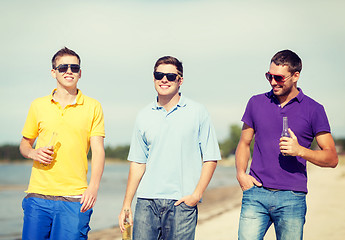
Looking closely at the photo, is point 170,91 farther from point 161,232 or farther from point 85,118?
point 161,232

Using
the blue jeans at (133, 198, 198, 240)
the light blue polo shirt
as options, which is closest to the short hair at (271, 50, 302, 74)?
the light blue polo shirt

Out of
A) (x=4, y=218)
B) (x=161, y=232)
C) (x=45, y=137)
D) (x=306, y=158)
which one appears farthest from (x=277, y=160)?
(x=4, y=218)

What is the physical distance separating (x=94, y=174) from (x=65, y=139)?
0.47 m

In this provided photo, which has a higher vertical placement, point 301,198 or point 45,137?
point 45,137

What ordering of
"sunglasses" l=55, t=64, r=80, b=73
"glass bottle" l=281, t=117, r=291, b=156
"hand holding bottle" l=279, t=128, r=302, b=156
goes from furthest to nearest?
"sunglasses" l=55, t=64, r=80, b=73
"glass bottle" l=281, t=117, r=291, b=156
"hand holding bottle" l=279, t=128, r=302, b=156

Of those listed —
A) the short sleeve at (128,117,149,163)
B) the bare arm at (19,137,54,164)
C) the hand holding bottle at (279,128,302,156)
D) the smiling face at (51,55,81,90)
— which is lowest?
the bare arm at (19,137,54,164)

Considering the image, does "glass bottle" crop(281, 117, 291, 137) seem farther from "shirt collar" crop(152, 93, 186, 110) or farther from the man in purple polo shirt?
"shirt collar" crop(152, 93, 186, 110)

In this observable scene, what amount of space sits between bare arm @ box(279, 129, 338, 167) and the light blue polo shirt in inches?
27.9

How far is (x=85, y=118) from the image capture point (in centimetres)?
493

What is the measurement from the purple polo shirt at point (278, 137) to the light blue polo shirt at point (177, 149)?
1.63ft

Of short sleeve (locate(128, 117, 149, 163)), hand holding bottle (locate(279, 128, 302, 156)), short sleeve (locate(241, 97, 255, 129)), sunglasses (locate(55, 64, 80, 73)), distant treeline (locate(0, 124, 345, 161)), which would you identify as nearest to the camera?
hand holding bottle (locate(279, 128, 302, 156))

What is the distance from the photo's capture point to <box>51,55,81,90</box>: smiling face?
5008 millimetres

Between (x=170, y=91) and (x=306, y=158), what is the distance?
1.56 metres

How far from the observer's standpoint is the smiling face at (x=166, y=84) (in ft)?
16.6
